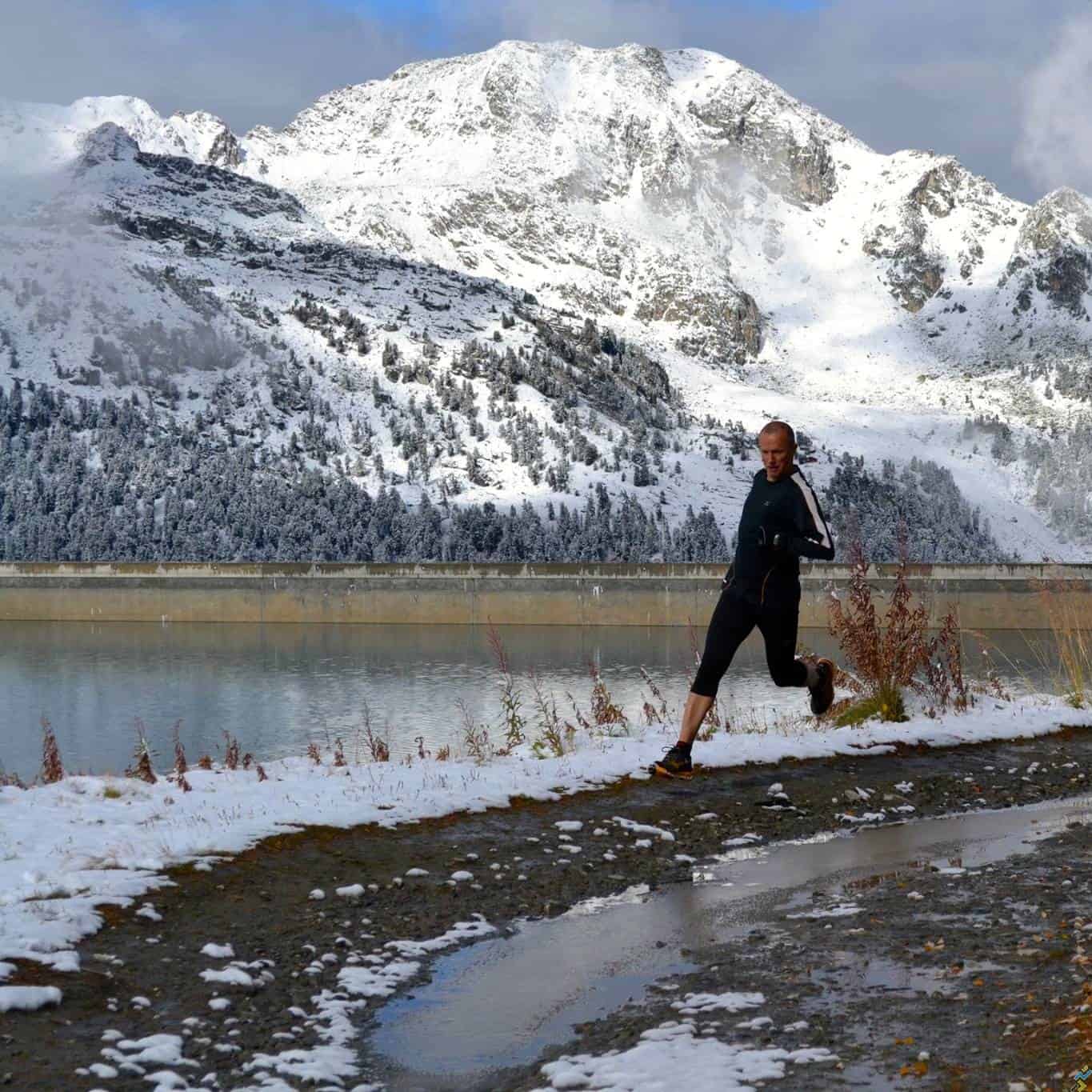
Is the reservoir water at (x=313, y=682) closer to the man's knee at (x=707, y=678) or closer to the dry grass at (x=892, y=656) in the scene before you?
the dry grass at (x=892, y=656)

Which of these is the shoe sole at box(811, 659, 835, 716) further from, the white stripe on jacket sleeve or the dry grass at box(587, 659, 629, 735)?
the dry grass at box(587, 659, 629, 735)

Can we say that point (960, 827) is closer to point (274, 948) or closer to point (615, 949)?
point (615, 949)

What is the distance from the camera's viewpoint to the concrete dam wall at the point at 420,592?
258 ft

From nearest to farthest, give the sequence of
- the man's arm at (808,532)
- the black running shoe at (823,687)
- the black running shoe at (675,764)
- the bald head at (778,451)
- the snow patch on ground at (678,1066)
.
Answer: the snow patch on ground at (678,1066) < the man's arm at (808,532) < the bald head at (778,451) < the black running shoe at (675,764) < the black running shoe at (823,687)

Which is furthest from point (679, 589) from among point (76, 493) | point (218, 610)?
point (76, 493)

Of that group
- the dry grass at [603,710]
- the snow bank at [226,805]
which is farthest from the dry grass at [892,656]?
the dry grass at [603,710]

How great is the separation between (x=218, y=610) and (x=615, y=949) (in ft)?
259

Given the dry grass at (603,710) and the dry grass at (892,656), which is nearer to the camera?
the dry grass at (603,710)

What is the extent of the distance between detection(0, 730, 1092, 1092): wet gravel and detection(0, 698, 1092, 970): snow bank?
0.52 feet

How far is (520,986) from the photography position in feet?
19.6

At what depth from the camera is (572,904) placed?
7277mm

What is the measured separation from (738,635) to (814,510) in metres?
0.93

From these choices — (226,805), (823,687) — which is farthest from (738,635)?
(226,805)

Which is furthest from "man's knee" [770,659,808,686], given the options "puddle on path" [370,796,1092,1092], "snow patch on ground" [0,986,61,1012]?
"snow patch on ground" [0,986,61,1012]
